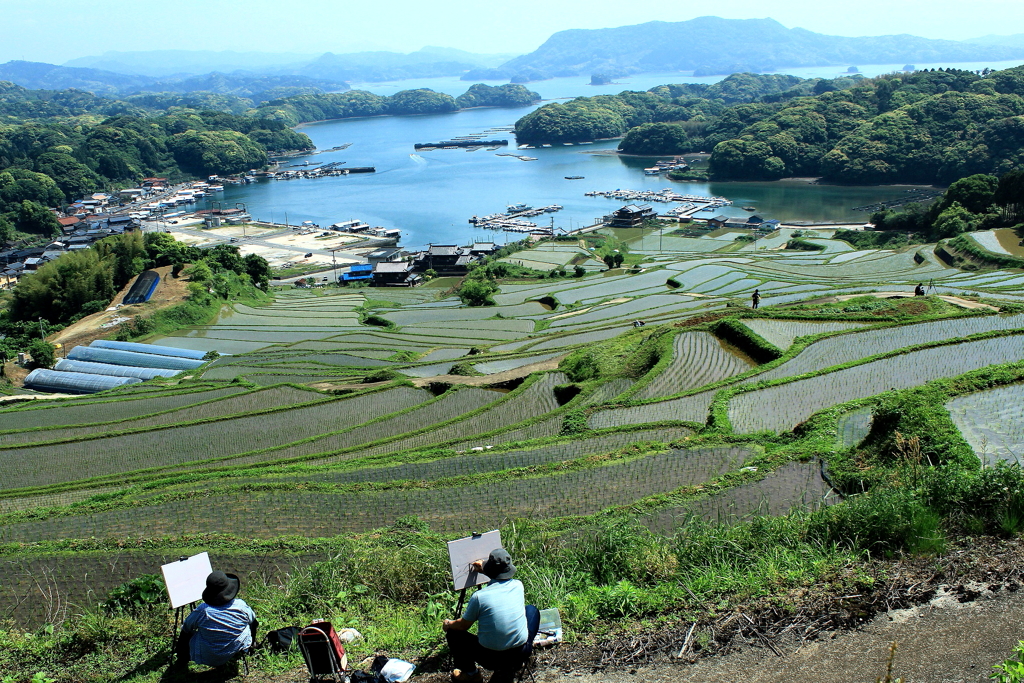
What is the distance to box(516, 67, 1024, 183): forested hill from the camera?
77938 mm

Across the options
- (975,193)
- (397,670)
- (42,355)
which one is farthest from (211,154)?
(397,670)

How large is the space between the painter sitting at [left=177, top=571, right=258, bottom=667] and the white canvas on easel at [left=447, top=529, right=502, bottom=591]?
156 cm

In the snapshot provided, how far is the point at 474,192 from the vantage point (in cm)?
8606

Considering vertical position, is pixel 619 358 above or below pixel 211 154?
below

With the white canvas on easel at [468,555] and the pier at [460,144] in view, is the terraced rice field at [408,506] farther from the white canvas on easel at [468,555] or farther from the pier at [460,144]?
the pier at [460,144]

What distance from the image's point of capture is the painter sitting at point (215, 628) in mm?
5238

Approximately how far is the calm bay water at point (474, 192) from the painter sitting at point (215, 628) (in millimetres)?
59134

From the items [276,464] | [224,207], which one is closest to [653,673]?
[276,464]

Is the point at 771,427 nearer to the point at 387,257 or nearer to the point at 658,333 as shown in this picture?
the point at 658,333

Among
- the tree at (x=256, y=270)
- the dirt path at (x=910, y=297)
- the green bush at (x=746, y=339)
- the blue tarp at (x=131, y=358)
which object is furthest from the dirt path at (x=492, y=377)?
the tree at (x=256, y=270)

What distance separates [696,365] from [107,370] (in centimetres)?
2068

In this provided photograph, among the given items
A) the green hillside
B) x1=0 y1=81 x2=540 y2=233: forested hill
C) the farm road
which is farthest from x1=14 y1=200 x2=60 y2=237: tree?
the farm road

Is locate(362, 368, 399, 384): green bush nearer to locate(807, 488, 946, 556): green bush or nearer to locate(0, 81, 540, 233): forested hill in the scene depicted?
locate(807, 488, 946, 556): green bush

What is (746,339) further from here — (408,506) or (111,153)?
(111,153)
